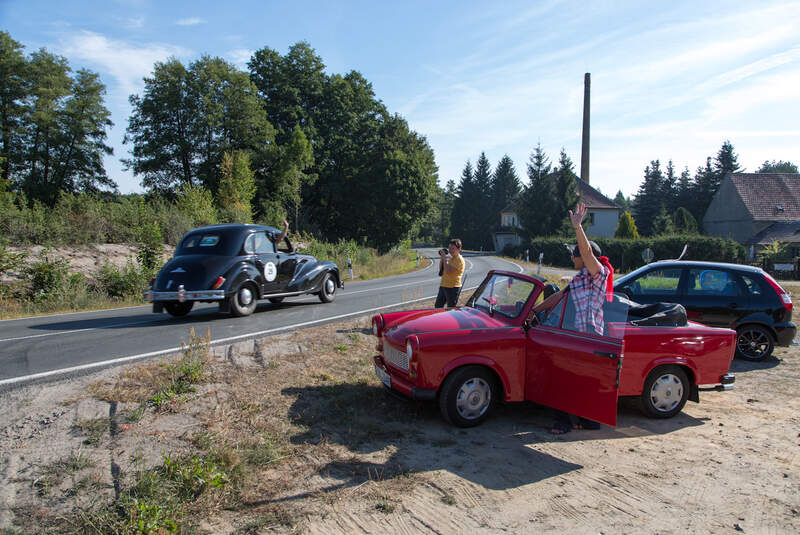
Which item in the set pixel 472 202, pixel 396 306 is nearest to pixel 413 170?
pixel 396 306

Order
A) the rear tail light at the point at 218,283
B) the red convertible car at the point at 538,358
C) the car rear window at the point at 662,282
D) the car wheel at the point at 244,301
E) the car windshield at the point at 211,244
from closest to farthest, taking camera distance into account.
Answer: the red convertible car at the point at 538,358, the car rear window at the point at 662,282, the rear tail light at the point at 218,283, the car wheel at the point at 244,301, the car windshield at the point at 211,244

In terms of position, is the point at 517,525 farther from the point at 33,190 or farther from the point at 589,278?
the point at 33,190

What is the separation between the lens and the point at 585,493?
407cm

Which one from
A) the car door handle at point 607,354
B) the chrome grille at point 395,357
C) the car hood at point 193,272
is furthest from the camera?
the car hood at point 193,272

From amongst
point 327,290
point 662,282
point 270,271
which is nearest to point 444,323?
point 662,282

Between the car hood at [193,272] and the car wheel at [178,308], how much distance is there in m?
0.70

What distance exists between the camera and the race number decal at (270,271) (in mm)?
11602

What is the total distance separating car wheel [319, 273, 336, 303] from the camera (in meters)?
13.8

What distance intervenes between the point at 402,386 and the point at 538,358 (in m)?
1.39

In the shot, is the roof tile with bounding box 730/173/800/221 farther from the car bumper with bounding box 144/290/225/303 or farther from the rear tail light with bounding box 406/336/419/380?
the rear tail light with bounding box 406/336/419/380

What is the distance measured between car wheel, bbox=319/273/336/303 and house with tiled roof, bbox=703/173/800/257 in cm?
4791

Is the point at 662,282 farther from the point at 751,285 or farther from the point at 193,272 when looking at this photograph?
the point at 193,272

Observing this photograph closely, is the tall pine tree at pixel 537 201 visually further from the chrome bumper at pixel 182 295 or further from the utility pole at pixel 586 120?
the chrome bumper at pixel 182 295

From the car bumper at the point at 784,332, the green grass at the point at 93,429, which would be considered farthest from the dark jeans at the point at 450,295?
the green grass at the point at 93,429
